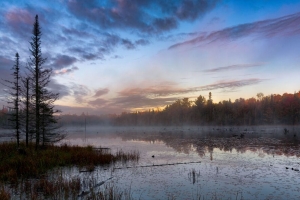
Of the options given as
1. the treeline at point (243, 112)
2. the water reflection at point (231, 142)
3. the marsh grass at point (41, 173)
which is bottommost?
the water reflection at point (231, 142)

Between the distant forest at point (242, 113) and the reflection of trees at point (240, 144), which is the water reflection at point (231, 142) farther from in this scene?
the distant forest at point (242, 113)

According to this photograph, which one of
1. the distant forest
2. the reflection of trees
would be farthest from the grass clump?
the distant forest

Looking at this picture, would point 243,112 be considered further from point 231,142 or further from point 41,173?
point 41,173

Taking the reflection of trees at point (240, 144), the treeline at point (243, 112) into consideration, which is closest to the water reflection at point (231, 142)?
the reflection of trees at point (240, 144)

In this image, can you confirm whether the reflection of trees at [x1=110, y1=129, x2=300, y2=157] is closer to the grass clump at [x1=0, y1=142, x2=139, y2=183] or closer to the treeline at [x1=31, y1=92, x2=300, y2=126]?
the grass clump at [x1=0, y1=142, x2=139, y2=183]

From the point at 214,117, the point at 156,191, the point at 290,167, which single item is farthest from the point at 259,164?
the point at 214,117

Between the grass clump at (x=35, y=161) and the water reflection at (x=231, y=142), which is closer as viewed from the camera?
the grass clump at (x=35, y=161)

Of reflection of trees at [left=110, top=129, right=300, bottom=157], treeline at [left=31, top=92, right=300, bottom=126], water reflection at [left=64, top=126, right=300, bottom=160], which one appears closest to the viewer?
reflection of trees at [left=110, top=129, right=300, bottom=157]

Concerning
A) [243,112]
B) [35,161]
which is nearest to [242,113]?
[243,112]

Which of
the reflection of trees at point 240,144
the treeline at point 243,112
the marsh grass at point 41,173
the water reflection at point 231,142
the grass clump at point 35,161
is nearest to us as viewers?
the marsh grass at point 41,173

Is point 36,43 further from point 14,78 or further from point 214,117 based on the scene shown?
point 214,117

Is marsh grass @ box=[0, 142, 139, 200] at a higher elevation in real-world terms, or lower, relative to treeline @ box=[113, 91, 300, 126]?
lower

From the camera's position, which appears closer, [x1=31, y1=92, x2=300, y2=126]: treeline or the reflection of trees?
the reflection of trees

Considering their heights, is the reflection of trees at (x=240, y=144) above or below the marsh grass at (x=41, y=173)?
below
